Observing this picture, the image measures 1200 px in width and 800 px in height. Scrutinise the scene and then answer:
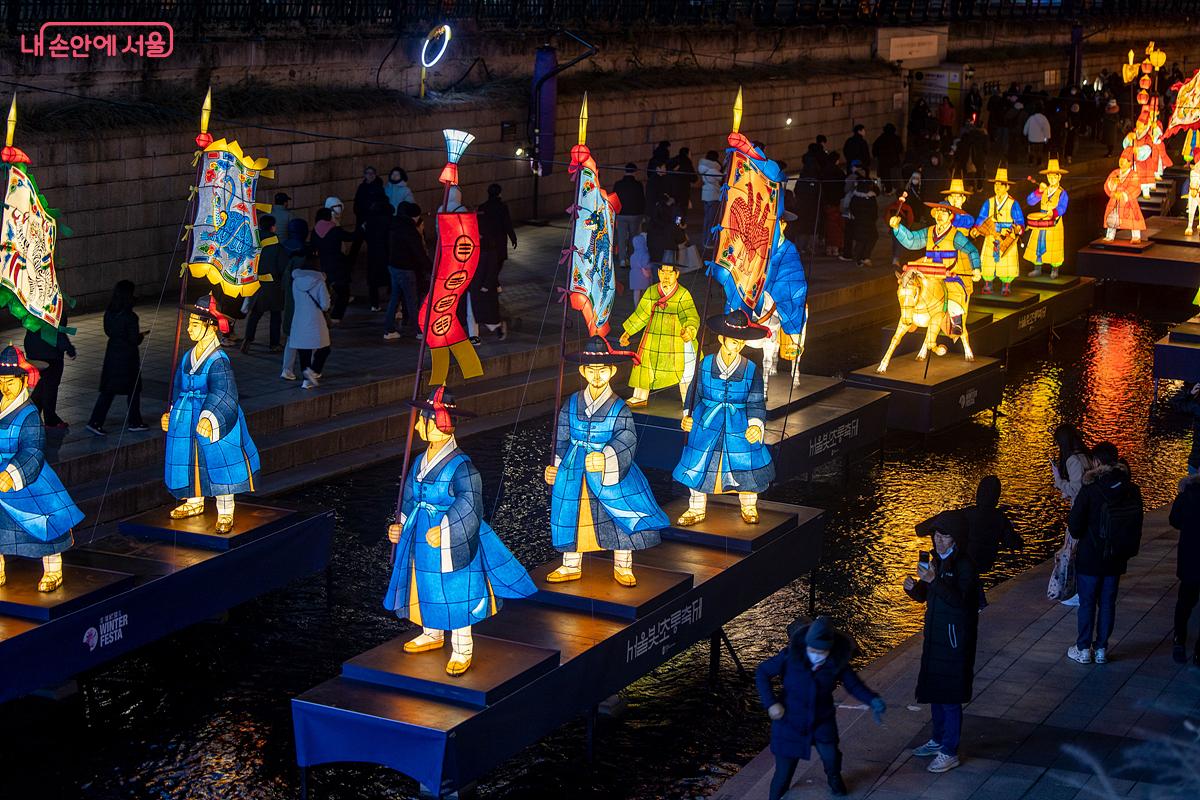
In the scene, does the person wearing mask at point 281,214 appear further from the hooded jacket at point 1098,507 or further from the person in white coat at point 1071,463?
the hooded jacket at point 1098,507

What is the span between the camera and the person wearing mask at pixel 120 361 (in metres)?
14.9

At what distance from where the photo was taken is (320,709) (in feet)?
31.0

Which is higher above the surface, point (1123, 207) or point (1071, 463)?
point (1123, 207)

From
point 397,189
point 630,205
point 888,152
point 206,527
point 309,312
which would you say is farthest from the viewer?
point 888,152

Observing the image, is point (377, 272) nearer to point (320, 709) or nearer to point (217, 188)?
point (217, 188)

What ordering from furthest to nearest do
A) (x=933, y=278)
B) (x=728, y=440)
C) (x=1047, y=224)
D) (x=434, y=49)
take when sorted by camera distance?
(x=434, y=49)
(x=1047, y=224)
(x=933, y=278)
(x=728, y=440)

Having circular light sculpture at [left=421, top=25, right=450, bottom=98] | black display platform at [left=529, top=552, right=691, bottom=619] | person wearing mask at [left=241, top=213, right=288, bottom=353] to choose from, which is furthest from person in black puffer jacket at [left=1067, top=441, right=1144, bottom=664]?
circular light sculpture at [left=421, top=25, right=450, bottom=98]

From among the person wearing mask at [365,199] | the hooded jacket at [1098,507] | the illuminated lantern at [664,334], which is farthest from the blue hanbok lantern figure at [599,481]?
the person wearing mask at [365,199]

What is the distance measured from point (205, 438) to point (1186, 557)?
655 cm

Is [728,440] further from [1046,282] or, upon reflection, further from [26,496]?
[1046,282]

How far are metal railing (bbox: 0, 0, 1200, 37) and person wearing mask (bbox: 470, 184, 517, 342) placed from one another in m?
4.99

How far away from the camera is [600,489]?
11141 millimetres

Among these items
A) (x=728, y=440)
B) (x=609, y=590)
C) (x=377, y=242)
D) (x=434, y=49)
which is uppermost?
(x=434, y=49)

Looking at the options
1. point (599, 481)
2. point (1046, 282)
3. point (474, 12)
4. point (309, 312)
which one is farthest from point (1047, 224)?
point (599, 481)
